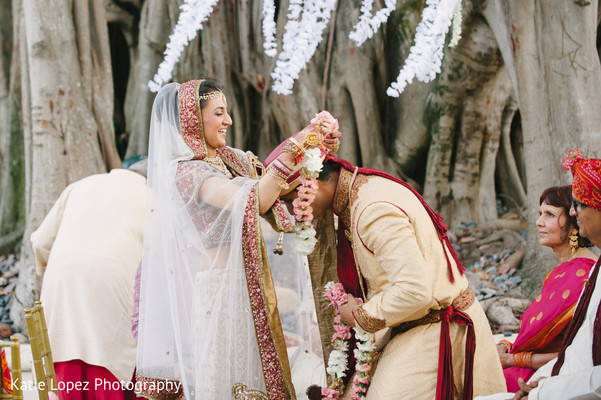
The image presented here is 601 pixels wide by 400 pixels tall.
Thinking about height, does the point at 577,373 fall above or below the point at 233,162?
below

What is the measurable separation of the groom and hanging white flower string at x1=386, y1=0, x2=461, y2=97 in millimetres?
2775

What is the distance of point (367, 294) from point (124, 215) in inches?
74.9

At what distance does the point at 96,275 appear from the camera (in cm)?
375

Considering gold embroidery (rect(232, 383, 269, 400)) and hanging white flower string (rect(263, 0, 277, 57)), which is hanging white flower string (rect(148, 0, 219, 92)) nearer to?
hanging white flower string (rect(263, 0, 277, 57))

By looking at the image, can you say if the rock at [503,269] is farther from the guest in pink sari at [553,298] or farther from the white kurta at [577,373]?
the white kurta at [577,373]

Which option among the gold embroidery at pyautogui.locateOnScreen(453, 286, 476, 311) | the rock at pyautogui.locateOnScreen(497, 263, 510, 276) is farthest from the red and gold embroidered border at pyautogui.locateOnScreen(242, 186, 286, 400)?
the rock at pyautogui.locateOnScreen(497, 263, 510, 276)

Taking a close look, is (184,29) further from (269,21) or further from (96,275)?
(96,275)

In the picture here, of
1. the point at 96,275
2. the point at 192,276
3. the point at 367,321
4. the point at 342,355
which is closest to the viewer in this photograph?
the point at 367,321

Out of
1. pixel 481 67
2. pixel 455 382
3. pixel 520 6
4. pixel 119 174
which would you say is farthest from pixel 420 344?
pixel 481 67

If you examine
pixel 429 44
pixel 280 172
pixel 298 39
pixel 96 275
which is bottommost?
pixel 96 275

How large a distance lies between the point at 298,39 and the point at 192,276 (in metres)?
4.09

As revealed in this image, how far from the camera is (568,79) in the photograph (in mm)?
4719

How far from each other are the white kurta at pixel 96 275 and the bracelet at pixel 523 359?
6.69 ft

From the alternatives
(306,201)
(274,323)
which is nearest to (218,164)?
(306,201)
